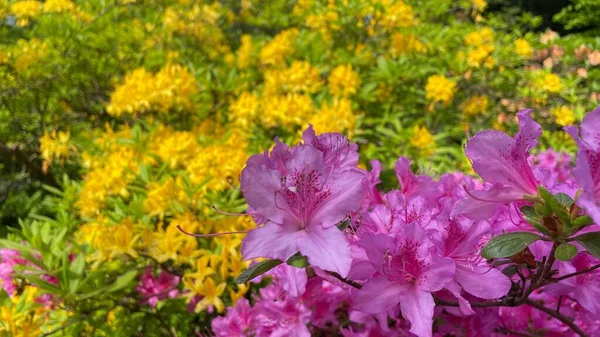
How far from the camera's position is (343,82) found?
2.35 meters

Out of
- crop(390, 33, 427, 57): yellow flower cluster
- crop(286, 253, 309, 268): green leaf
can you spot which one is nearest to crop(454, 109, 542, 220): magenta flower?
crop(286, 253, 309, 268): green leaf

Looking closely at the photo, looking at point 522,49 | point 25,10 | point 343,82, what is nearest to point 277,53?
point 343,82

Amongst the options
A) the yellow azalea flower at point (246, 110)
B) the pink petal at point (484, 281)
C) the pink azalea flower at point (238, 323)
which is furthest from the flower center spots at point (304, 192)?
the yellow azalea flower at point (246, 110)

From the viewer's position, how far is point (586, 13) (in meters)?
6.89

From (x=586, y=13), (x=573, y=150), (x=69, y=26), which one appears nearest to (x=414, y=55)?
(x=573, y=150)

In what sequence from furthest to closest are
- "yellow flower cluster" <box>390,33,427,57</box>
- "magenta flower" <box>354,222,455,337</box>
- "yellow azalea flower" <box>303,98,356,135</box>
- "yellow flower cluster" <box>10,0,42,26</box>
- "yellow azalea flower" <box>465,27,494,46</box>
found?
"yellow azalea flower" <box>465,27,494,46</box>, "yellow flower cluster" <box>390,33,427,57</box>, "yellow flower cluster" <box>10,0,42,26</box>, "yellow azalea flower" <box>303,98,356,135</box>, "magenta flower" <box>354,222,455,337</box>

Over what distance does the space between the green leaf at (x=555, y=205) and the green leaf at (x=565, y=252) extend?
0.09 ft

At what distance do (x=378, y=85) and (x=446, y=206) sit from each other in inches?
78.2

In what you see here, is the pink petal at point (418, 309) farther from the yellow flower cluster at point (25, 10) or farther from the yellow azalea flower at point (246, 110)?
the yellow flower cluster at point (25, 10)

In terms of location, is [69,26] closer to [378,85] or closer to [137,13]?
[137,13]

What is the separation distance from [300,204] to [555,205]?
12.3 inches

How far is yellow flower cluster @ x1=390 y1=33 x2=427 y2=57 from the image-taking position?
2947 millimetres

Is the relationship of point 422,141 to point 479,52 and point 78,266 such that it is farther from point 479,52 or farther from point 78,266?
point 78,266

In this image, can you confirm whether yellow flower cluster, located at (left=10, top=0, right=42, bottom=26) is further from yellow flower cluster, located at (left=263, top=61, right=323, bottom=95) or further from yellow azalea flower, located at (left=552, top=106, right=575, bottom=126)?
yellow azalea flower, located at (left=552, top=106, right=575, bottom=126)
